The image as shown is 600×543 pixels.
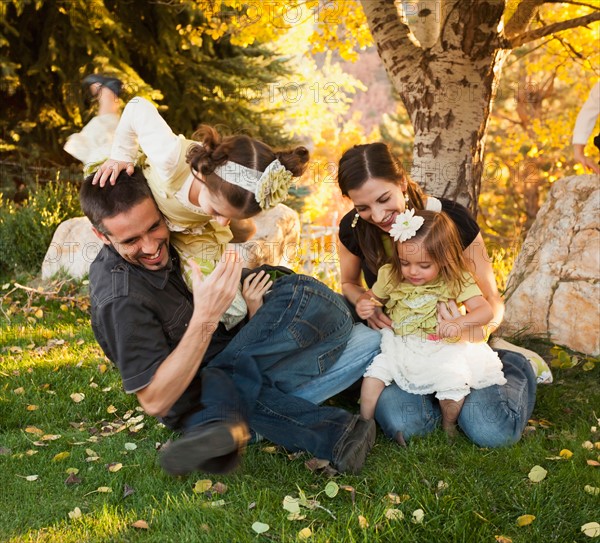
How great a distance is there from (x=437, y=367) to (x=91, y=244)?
4186 millimetres

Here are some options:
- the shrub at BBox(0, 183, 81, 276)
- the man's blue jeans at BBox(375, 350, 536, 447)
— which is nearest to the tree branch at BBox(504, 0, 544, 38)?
the man's blue jeans at BBox(375, 350, 536, 447)

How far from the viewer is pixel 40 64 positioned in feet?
26.1

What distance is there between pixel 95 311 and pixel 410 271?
4.54ft

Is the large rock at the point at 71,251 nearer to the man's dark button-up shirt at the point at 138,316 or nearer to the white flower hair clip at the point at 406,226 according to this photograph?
the man's dark button-up shirt at the point at 138,316

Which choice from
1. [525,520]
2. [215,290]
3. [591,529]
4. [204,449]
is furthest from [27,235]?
[591,529]

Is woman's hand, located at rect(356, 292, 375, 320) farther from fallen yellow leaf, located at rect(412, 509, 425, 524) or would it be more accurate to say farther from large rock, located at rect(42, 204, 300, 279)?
large rock, located at rect(42, 204, 300, 279)

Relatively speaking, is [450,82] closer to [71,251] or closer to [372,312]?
[372,312]

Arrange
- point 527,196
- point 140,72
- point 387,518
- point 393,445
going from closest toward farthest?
point 387,518, point 393,445, point 140,72, point 527,196

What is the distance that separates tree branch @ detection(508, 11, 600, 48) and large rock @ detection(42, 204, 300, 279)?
8.60 ft

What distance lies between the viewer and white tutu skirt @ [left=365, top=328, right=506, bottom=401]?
9.54 feet

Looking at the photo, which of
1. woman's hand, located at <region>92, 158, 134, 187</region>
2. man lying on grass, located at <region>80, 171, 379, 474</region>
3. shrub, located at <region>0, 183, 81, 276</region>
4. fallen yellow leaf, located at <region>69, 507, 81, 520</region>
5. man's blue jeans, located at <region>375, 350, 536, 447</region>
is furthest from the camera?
shrub, located at <region>0, 183, 81, 276</region>

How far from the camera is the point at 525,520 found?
2221mm

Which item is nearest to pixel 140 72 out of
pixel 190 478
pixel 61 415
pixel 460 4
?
pixel 460 4

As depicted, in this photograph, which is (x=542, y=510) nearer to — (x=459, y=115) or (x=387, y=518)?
(x=387, y=518)
